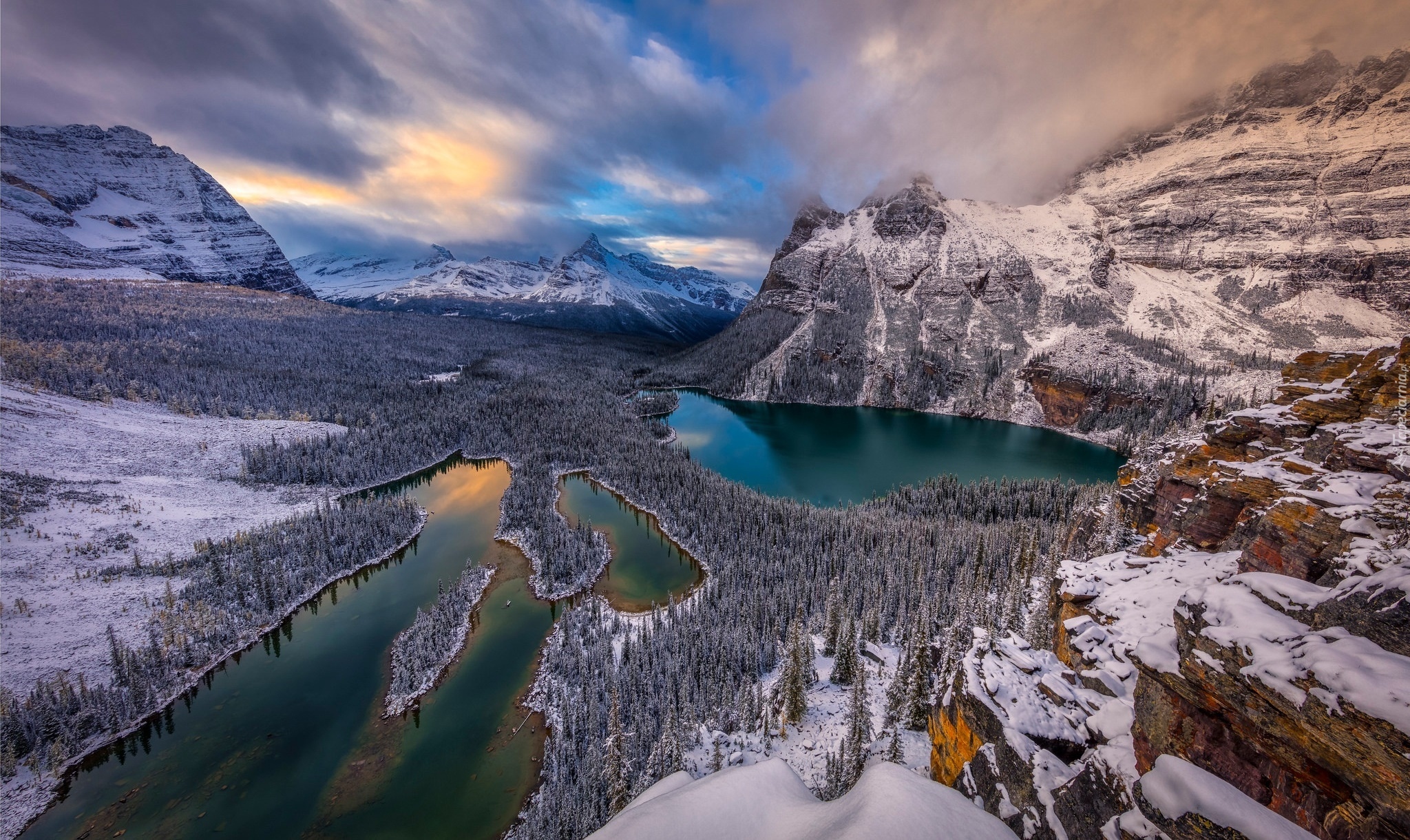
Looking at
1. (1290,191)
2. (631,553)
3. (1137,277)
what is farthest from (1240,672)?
(1290,191)

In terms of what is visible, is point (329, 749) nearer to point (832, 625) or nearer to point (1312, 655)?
point (832, 625)

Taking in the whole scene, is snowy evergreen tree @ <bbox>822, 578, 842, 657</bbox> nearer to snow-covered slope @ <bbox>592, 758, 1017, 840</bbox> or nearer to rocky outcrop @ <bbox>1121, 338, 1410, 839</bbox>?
rocky outcrop @ <bbox>1121, 338, 1410, 839</bbox>

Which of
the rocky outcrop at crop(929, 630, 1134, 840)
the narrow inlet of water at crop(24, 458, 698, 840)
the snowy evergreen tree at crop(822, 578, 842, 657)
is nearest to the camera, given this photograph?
the rocky outcrop at crop(929, 630, 1134, 840)

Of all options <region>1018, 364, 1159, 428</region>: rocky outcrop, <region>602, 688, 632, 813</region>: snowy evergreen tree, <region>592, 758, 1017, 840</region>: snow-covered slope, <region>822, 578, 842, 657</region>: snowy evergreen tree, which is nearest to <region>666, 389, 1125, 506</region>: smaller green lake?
<region>1018, 364, 1159, 428</region>: rocky outcrop

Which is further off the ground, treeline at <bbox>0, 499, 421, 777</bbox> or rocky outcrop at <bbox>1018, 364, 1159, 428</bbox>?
rocky outcrop at <bbox>1018, 364, 1159, 428</bbox>

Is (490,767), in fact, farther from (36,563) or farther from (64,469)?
(64,469)

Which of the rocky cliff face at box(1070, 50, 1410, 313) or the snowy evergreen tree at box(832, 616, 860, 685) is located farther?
the rocky cliff face at box(1070, 50, 1410, 313)

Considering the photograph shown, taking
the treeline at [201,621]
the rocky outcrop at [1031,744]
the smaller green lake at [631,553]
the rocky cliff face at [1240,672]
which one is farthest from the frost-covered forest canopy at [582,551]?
the rocky cliff face at [1240,672]


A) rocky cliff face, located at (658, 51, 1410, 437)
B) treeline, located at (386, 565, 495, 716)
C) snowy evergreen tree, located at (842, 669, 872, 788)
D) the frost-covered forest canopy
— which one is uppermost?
rocky cliff face, located at (658, 51, 1410, 437)
